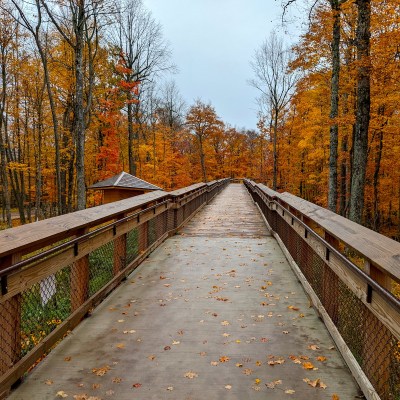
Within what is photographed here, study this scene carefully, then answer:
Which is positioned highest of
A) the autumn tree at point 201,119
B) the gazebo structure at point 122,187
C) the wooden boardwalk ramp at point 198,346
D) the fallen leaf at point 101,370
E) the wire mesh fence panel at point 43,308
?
the autumn tree at point 201,119

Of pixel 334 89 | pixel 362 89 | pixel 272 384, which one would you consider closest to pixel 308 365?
pixel 272 384

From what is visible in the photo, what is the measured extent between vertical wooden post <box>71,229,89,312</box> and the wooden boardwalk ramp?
0.76 feet

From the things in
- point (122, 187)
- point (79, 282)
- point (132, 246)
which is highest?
point (122, 187)

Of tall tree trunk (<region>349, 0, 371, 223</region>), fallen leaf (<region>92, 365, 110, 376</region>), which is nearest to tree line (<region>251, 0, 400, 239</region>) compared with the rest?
tall tree trunk (<region>349, 0, 371, 223</region>)

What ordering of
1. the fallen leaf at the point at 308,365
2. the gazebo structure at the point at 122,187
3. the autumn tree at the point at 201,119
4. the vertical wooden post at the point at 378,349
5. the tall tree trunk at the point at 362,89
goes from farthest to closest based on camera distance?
the autumn tree at the point at 201,119 → the gazebo structure at the point at 122,187 → the tall tree trunk at the point at 362,89 → the fallen leaf at the point at 308,365 → the vertical wooden post at the point at 378,349

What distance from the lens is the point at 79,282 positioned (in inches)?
164

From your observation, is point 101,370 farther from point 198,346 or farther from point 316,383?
point 316,383

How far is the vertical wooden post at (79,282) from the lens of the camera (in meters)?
4.05

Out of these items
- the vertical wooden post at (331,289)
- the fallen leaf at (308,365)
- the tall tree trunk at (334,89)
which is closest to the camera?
the fallen leaf at (308,365)

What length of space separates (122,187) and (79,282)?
14.3 m

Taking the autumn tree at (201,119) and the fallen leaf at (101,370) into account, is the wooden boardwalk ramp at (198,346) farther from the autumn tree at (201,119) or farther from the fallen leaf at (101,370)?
the autumn tree at (201,119)

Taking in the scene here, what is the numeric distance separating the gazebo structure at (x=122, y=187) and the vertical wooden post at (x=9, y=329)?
50.3ft

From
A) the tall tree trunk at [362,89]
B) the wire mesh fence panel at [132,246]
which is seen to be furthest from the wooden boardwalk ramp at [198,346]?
the tall tree trunk at [362,89]

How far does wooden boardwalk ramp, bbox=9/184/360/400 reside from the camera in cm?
277
